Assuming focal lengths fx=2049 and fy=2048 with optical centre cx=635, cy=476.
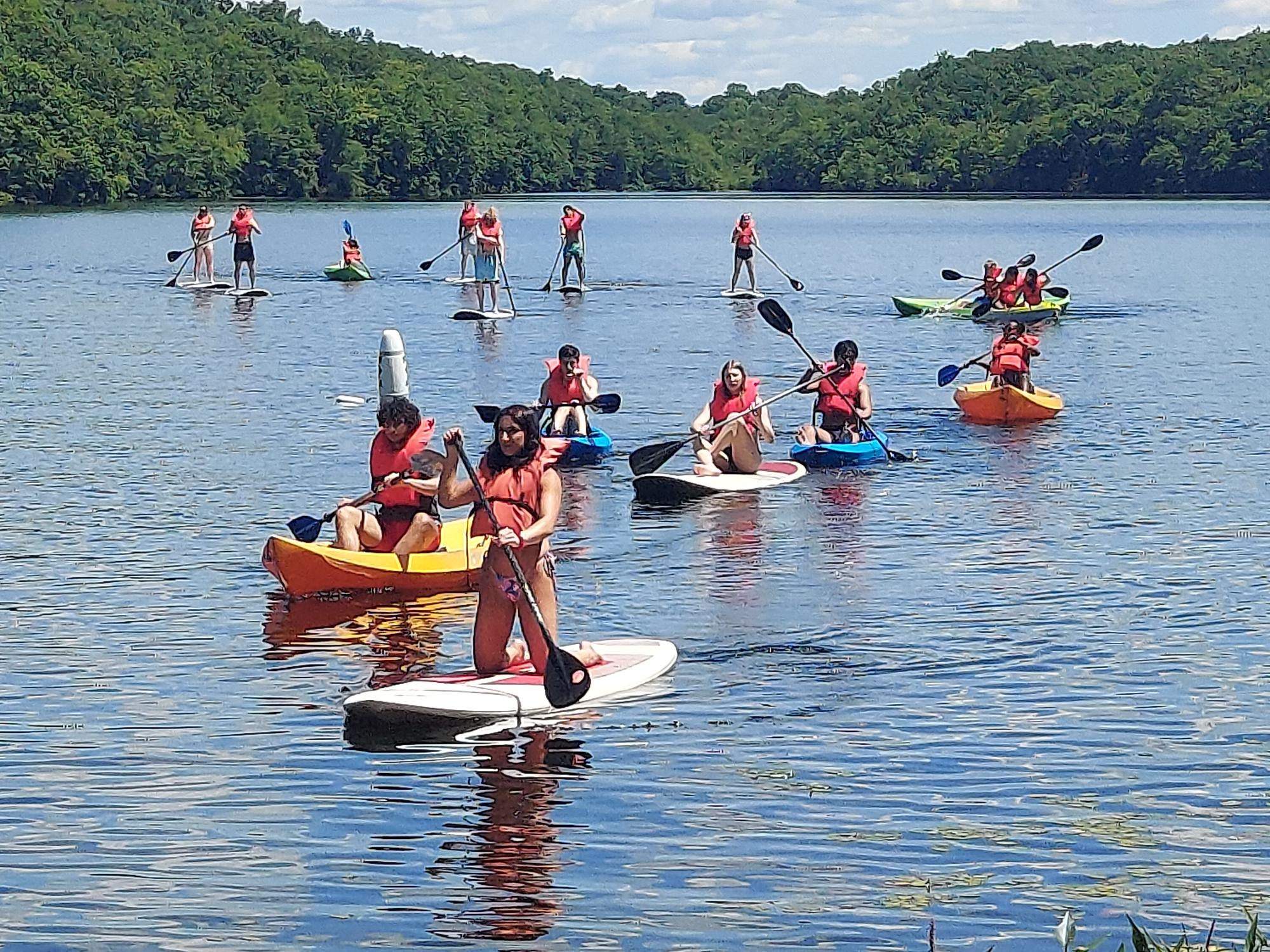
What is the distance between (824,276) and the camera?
56594mm

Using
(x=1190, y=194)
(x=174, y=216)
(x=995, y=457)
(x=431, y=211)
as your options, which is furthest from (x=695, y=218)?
(x=995, y=457)

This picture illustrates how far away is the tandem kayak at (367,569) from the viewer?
14.0 m

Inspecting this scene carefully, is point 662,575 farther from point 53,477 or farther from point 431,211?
point 431,211

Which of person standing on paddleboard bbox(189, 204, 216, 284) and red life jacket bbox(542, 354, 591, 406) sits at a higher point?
person standing on paddleboard bbox(189, 204, 216, 284)

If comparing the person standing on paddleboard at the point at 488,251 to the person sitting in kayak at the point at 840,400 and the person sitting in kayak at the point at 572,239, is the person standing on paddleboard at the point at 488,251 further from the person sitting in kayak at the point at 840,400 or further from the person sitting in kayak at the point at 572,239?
the person sitting in kayak at the point at 840,400

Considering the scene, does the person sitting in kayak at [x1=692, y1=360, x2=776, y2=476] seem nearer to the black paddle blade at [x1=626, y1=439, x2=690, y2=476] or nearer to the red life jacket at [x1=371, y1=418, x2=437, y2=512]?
the black paddle blade at [x1=626, y1=439, x2=690, y2=476]

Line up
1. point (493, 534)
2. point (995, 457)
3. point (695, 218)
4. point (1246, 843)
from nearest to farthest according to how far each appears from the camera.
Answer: point (1246, 843)
point (493, 534)
point (995, 457)
point (695, 218)

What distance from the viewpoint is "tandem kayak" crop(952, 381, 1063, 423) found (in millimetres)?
23859

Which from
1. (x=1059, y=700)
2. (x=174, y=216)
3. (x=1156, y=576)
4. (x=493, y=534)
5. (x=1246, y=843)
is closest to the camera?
(x=1246, y=843)

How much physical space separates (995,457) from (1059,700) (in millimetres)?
10016

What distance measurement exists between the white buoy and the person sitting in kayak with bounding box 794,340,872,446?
4693 mm

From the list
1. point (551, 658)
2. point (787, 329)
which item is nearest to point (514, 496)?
point (551, 658)

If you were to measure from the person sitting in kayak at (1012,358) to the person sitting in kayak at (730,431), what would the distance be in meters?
5.88

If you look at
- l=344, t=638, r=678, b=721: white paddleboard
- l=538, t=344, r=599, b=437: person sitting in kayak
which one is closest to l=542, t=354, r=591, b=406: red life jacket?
l=538, t=344, r=599, b=437: person sitting in kayak
